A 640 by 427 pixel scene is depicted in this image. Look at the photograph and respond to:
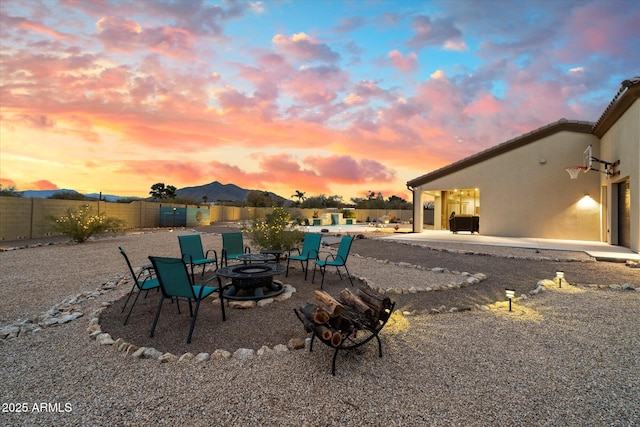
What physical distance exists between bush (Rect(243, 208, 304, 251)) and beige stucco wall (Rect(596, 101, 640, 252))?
8.84 metres

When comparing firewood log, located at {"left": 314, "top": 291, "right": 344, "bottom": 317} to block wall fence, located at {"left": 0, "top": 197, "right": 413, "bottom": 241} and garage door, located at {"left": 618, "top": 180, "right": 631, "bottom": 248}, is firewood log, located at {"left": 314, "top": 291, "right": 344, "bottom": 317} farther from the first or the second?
garage door, located at {"left": 618, "top": 180, "right": 631, "bottom": 248}

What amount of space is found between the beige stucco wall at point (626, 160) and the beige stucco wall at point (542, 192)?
758 millimetres

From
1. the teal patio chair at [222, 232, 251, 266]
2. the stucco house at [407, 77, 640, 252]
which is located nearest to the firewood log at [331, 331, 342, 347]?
the teal patio chair at [222, 232, 251, 266]

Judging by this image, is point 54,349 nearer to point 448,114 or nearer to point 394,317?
point 394,317

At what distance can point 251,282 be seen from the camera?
163 inches

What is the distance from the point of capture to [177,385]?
2109mm

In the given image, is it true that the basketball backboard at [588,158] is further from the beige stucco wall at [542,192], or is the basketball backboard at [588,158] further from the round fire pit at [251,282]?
the round fire pit at [251,282]

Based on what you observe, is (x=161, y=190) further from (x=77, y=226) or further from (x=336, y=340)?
(x=336, y=340)

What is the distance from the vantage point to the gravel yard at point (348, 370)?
1816 mm

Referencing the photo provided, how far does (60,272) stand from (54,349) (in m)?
4.29

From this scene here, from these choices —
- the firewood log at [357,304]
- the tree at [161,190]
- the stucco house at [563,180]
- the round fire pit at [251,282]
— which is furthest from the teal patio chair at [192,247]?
the tree at [161,190]

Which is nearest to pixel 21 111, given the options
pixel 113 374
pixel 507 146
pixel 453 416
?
pixel 113 374

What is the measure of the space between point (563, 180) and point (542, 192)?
79cm

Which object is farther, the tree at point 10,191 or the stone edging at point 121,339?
the tree at point 10,191
